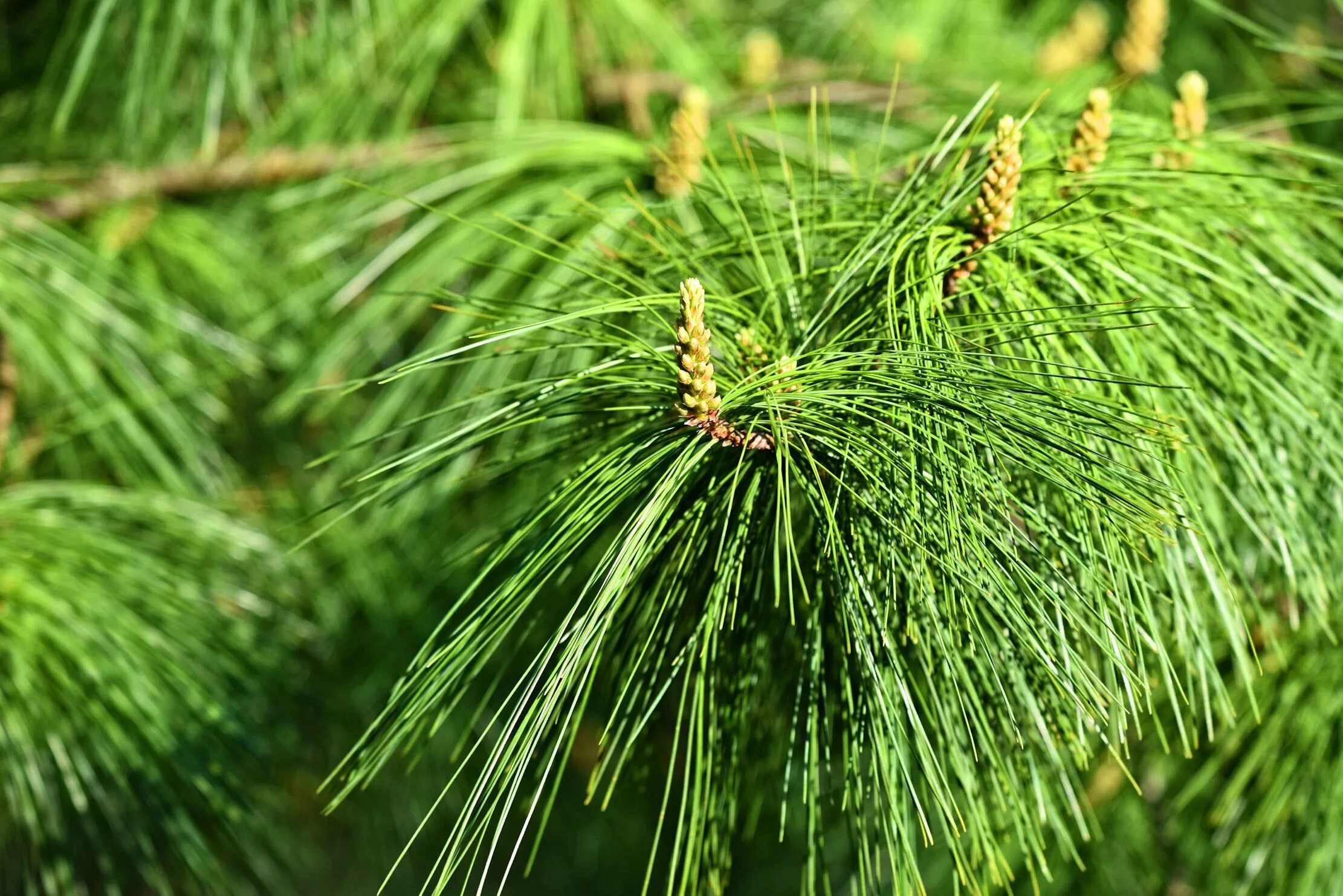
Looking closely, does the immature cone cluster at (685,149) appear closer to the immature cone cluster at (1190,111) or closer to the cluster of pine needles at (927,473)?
the cluster of pine needles at (927,473)

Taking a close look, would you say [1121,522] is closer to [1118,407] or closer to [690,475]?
[1118,407]

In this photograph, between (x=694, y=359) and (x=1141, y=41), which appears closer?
(x=694, y=359)

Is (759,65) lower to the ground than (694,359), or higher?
higher

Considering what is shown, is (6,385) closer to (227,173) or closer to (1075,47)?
(227,173)

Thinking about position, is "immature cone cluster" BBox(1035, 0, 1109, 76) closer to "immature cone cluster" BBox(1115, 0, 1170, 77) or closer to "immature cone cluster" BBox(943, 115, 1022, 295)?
"immature cone cluster" BBox(1115, 0, 1170, 77)

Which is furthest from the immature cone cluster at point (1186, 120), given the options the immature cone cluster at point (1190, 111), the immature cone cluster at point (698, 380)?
the immature cone cluster at point (698, 380)

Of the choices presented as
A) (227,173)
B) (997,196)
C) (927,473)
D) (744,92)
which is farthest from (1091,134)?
(227,173)
